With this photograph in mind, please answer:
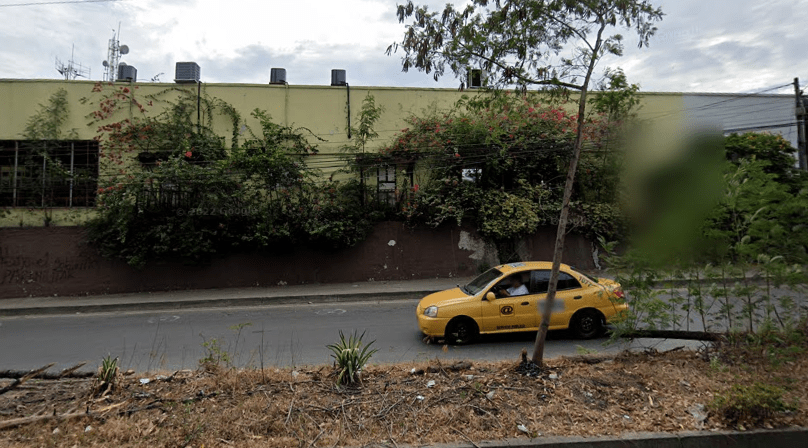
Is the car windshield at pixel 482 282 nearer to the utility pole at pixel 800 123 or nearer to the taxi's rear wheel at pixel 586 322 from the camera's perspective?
the taxi's rear wheel at pixel 586 322

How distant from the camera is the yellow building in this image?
15406mm

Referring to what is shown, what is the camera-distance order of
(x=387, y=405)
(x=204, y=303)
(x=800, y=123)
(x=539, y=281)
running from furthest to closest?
(x=204, y=303) < (x=800, y=123) < (x=539, y=281) < (x=387, y=405)

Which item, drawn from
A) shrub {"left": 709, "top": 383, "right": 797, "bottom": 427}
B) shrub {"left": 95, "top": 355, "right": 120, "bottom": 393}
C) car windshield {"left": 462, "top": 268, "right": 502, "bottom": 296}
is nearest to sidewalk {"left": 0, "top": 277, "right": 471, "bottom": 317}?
car windshield {"left": 462, "top": 268, "right": 502, "bottom": 296}

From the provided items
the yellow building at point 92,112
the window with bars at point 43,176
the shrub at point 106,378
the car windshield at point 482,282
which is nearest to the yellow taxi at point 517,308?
the car windshield at point 482,282

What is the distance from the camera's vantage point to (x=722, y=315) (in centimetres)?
517

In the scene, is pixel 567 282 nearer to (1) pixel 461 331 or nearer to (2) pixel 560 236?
(1) pixel 461 331

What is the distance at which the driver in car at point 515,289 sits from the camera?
24.9 ft

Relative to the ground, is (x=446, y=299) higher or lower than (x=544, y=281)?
lower

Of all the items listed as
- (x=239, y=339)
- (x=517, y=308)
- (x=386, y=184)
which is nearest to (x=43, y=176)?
(x=386, y=184)

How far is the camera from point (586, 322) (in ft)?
24.9

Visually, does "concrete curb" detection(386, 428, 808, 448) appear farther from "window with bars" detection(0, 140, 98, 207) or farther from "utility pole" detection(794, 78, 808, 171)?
"window with bars" detection(0, 140, 98, 207)

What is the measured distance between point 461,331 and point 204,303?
326 inches

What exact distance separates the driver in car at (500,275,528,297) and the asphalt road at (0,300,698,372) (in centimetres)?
76

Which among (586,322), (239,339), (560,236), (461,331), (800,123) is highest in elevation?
(800,123)
